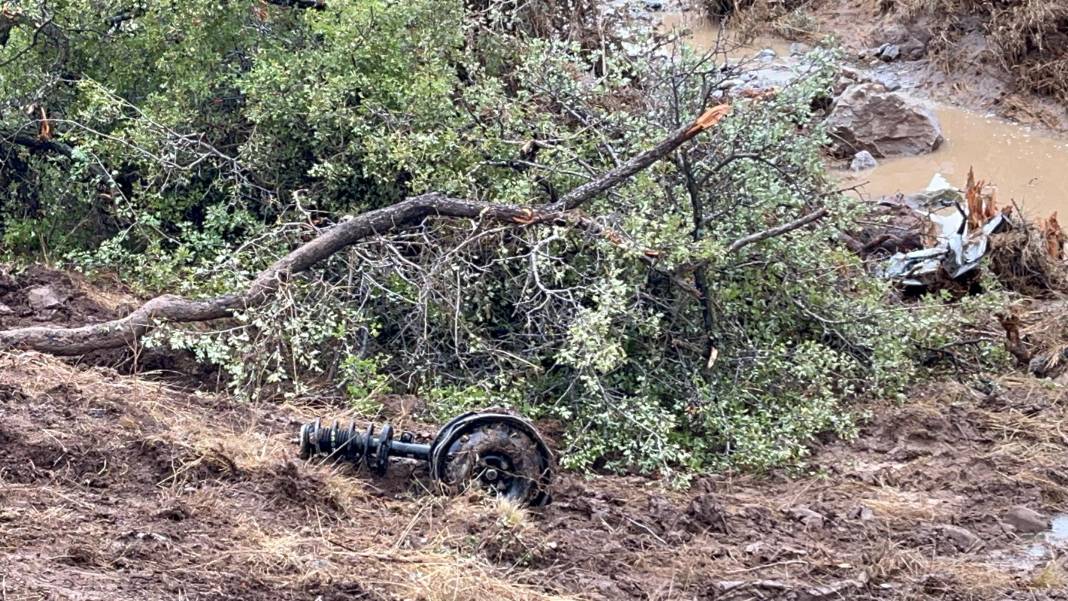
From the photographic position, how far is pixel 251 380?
208 inches

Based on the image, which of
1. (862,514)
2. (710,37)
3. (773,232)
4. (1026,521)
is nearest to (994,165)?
(710,37)

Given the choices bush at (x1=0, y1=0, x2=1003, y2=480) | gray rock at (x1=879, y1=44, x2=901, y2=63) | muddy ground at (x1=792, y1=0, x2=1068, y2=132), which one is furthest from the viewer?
gray rock at (x1=879, y1=44, x2=901, y2=63)

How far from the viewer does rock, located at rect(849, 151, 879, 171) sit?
11094 mm

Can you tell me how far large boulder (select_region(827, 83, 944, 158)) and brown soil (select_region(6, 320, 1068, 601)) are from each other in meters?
6.22

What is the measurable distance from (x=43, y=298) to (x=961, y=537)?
4.27 m

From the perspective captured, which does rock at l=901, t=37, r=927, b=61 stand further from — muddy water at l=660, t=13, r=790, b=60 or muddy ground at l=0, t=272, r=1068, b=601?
muddy ground at l=0, t=272, r=1068, b=601

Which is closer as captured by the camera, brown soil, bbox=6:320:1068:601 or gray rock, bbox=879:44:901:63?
brown soil, bbox=6:320:1068:601

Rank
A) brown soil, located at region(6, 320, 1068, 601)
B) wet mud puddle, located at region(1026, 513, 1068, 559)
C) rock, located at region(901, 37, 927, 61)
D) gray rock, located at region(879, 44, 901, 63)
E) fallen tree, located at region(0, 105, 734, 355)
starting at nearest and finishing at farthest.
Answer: brown soil, located at region(6, 320, 1068, 601)
wet mud puddle, located at region(1026, 513, 1068, 559)
fallen tree, located at region(0, 105, 734, 355)
rock, located at region(901, 37, 927, 61)
gray rock, located at region(879, 44, 901, 63)

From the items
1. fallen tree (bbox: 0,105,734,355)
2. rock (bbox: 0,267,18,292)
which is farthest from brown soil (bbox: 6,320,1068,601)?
rock (bbox: 0,267,18,292)

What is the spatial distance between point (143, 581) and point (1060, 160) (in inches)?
394

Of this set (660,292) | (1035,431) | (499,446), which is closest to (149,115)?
(660,292)

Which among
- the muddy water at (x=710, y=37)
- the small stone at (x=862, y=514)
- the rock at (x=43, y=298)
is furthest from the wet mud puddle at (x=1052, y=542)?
the muddy water at (x=710, y=37)

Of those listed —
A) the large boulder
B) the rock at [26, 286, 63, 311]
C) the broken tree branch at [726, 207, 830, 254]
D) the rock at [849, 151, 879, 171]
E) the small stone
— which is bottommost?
the small stone

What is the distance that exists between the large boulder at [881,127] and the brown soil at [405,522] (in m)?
6.22
